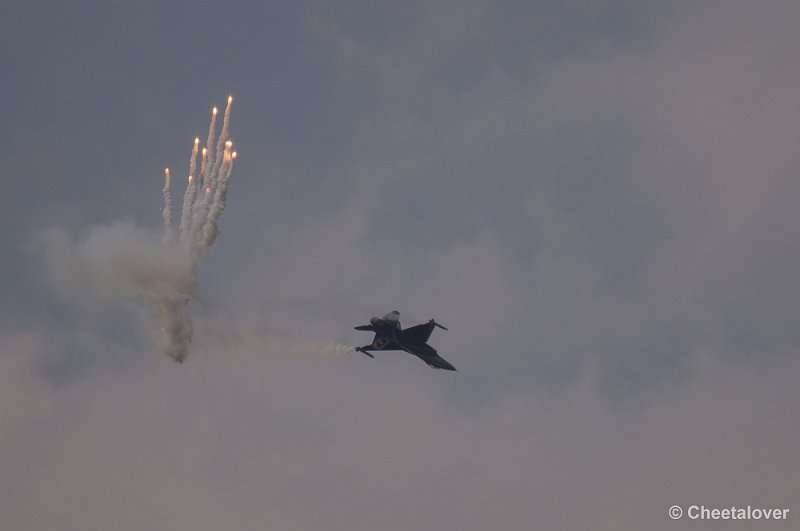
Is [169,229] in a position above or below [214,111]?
below

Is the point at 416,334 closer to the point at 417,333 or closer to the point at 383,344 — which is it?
the point at 417,333

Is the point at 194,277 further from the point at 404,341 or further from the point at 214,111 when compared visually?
the point at 404,341

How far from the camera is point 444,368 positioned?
315 feet

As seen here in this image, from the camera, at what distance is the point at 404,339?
96188 mm

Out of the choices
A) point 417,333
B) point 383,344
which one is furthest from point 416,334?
point 383,344

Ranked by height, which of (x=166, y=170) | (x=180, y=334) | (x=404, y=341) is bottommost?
(x=180, y=334)

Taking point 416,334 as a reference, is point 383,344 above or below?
below

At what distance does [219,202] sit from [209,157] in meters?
5.00

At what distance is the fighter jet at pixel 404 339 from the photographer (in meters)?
95.3

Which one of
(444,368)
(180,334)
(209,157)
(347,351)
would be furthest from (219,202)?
(444,368)

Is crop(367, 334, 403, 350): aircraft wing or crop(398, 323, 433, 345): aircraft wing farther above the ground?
crop(398, 323, 433, 345): aircraft wing

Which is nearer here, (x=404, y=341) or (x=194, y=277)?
(x=194, y=277)

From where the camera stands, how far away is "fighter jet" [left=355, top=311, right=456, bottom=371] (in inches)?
3752

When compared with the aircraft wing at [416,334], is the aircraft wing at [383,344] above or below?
below
